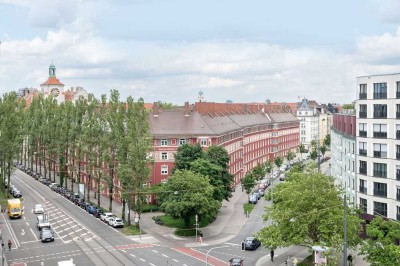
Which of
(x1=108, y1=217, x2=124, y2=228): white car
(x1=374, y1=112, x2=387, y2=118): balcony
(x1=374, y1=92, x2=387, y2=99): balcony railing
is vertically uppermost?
(x1=374, y1=92, x2=387, y2=99): balcony railing

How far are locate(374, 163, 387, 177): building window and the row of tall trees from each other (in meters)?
31.4

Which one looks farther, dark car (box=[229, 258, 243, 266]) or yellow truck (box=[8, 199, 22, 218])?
yellow truck (box=[8, 199, 22, 218])

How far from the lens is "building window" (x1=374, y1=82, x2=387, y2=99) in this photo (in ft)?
211

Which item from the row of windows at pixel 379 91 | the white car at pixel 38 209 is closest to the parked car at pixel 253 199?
the row of windows at pixel 379 91

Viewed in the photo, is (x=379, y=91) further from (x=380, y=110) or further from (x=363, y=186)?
(x=363, y=186)

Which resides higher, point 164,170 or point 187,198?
point 164,170

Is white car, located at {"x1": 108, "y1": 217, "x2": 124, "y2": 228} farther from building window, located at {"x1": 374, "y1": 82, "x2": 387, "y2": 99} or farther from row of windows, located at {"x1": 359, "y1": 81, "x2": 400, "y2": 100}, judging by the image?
building window, located at {"x1": 374, "y1": 82, "x2": 387, "y2": 99}

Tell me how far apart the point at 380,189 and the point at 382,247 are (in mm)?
24949

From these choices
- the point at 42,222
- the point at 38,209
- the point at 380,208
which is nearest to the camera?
the point at 380,208

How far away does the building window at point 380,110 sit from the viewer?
64.4 m

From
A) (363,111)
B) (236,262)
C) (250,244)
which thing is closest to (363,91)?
(363,111)

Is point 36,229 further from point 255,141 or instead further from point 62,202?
point 255,141

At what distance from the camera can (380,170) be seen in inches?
2566

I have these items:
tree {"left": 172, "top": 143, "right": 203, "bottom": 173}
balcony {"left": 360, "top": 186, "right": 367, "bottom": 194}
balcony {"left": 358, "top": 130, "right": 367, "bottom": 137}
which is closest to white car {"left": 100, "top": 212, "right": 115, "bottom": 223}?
tree {"left": 172, "top": 143, "right": 203, "bottom": 173}
